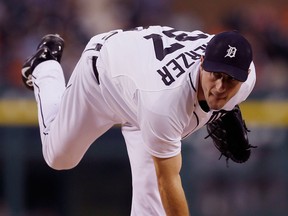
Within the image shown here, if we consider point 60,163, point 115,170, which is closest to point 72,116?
point 60,163

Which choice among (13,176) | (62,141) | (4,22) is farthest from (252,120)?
(62,141)

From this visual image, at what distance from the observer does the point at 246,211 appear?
8117 millimetres

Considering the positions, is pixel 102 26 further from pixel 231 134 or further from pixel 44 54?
pixel 231 134

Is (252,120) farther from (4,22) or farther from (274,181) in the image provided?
(4,22)

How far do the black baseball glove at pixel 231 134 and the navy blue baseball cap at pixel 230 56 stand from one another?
31.5 inches

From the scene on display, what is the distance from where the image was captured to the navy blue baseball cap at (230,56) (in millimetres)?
4012

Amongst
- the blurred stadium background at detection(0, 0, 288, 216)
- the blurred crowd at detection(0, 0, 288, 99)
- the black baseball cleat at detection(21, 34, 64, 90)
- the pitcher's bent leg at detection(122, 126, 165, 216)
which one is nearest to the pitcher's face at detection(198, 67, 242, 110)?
the pitcher's bent leg at detection(122, 126, 165, 216)

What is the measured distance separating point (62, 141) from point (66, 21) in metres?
4.33

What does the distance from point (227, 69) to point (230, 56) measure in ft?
0.19

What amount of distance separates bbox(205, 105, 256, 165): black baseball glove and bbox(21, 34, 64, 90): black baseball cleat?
944 mm

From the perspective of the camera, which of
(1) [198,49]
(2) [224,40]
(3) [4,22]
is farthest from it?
(3) [4,22]

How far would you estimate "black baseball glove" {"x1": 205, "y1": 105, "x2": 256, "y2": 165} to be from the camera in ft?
16.1

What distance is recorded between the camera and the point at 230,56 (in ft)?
13.2

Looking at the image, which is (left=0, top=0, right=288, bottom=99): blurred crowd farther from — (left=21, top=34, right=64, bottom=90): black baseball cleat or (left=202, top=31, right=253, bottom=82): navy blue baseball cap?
(left=202, top=31, right=253, bottom=82): navy blue baseball cap
